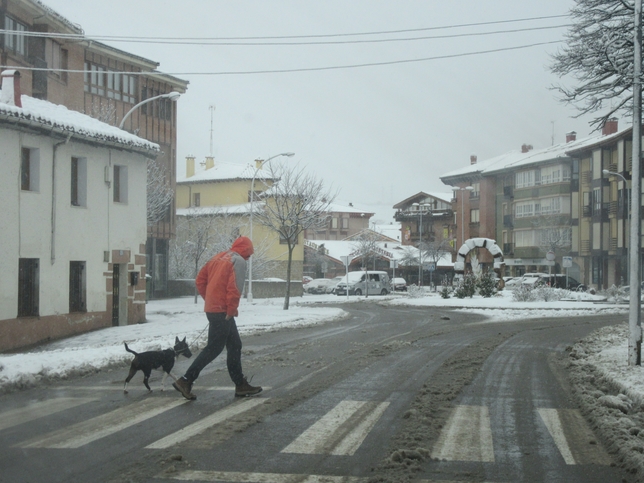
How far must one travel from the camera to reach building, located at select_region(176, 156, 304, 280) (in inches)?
2451

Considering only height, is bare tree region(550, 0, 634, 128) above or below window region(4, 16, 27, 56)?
below

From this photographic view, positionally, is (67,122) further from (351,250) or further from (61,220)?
(351,250)

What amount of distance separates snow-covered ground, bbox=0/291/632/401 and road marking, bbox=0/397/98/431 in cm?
143

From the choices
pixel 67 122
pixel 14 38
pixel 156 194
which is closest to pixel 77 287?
pixel 67 122

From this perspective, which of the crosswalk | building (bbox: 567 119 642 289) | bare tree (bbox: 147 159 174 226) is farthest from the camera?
building (bbox: 567 119 642 289)

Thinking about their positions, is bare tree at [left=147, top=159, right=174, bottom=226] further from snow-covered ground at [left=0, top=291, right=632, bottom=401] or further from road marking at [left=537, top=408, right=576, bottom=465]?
road marking at [left=537, top=408, right=576, bottom=465]

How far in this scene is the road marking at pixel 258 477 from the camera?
5312 mm

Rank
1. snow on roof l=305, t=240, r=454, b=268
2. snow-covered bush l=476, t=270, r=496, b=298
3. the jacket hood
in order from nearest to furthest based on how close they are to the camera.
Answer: the jacket hood
snow-covered bush l=476, t=270, r=496, b=298
snow on roof l=305, t=240, r=454, b=268

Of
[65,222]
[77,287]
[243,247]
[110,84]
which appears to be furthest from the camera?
[110,84]

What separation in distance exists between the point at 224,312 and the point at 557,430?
12.5 feet

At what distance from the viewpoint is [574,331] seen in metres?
20.6

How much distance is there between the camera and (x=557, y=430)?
719 cm

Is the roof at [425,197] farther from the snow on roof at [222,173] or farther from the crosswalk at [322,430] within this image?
the crosswalk at [322,430]

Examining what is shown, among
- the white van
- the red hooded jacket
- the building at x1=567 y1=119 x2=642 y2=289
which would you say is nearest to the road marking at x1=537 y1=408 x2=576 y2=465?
the red hooded jacket
